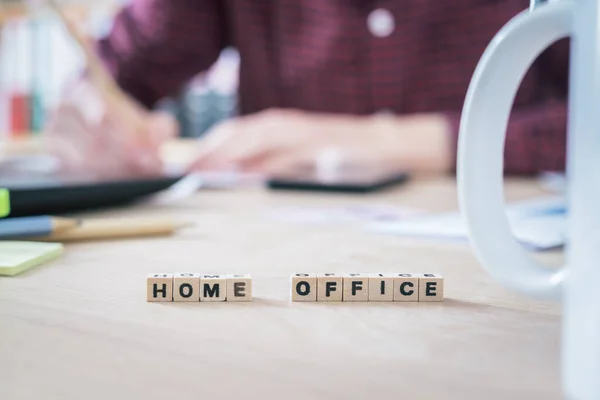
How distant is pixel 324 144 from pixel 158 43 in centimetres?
56

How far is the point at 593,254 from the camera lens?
14 cm

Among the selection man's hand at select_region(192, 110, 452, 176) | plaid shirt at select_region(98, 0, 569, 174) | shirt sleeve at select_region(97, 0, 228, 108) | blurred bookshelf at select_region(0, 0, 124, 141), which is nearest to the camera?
man's hand at select_region(192, 110, 452, 176)

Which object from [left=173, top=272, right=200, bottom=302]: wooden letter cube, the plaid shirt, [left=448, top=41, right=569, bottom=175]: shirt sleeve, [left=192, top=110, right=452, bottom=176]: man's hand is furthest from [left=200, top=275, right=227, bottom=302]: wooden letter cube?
the plaid shirt

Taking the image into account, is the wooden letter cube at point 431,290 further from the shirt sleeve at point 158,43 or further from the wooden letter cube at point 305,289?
the shirt sleeve at point 158,43

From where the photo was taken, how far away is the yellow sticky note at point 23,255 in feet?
0.94

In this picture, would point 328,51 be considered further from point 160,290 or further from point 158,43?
point 160,290

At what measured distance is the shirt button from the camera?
127cm

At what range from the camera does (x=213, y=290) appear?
0.82 ft

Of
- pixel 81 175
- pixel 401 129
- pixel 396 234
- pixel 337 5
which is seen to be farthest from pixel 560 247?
pixel 337 5

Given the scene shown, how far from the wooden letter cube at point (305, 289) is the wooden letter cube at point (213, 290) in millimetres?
29

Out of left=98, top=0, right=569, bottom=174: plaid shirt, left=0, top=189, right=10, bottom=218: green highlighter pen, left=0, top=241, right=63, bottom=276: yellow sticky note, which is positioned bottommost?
left=0, top=241, right=63, bottom=276: yellow sticky note

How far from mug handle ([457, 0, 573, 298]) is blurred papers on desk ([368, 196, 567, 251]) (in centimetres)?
16

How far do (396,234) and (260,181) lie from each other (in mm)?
397

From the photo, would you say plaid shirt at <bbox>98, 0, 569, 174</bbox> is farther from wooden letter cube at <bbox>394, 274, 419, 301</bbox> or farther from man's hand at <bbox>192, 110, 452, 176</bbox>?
wooden letter cube at <bbox>394, 274, 419, 301</bbox>
